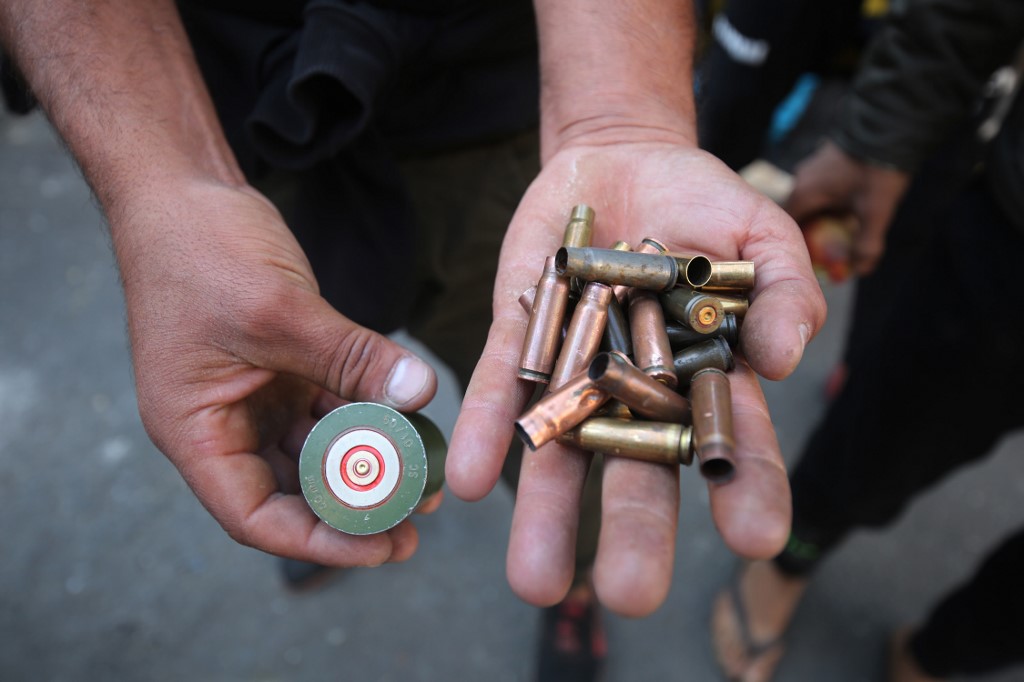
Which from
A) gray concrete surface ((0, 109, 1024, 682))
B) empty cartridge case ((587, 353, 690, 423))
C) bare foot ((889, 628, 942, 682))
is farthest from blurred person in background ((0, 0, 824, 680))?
bare foot ((889, 628, 942, 682))

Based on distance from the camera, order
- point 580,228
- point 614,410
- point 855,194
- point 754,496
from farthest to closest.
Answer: point 855,194, point 580,228, point 614,410, point 754,496

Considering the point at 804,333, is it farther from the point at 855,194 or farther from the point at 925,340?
the point at 855,194

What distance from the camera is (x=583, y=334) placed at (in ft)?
8.83

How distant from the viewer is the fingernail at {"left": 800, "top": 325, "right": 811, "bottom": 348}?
2.22m

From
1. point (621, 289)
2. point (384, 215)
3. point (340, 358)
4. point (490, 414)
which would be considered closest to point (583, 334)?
point (621, 289)

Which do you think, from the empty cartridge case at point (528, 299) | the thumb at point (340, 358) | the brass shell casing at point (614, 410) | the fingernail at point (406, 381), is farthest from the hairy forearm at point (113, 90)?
the brass shell casing at point (614, 410)

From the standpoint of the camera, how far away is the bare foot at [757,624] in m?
4.40

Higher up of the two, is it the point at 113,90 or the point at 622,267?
the point at 113,90

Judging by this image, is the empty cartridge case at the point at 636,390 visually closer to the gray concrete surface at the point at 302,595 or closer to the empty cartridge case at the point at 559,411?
the empty cartridge case at the point at 559,411

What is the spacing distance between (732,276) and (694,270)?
0.14 meters

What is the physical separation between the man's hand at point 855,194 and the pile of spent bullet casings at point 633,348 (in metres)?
1.95

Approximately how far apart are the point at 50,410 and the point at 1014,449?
7807 mm

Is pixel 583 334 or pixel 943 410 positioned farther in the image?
pixel 943 410

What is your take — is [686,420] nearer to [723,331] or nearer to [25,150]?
[723,331]
